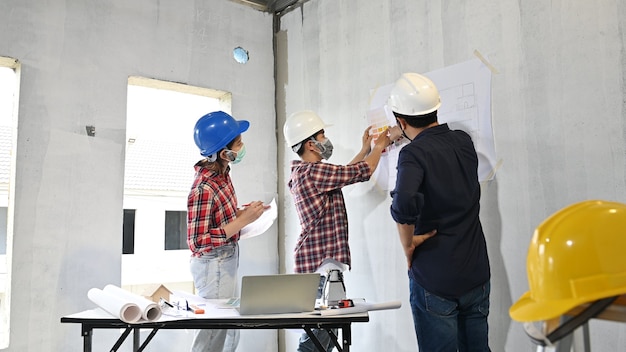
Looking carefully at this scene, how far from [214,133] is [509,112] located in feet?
5.02

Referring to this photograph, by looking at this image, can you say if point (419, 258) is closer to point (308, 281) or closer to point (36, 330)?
point (308, 281)

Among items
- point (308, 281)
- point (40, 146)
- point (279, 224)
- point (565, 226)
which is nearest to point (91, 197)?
point (40, 146)

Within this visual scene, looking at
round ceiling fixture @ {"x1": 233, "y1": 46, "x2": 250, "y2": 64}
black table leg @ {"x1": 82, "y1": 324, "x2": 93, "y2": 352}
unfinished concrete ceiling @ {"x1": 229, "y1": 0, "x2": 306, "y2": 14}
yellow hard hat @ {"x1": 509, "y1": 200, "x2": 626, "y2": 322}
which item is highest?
unfinished concrete ceiling @ {"x1": 229, "y1": 0, "x2": 306, "y2": 14}

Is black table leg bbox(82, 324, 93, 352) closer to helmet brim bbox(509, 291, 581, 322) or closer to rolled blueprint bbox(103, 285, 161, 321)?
rolled blueprint bbox(103, 285, 161, 321)

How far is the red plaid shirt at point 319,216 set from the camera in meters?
2.77

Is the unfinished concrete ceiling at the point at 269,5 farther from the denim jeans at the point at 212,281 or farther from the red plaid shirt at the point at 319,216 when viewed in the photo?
the denim jeans at the point at 212,281

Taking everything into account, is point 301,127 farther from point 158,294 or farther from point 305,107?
point 158,294

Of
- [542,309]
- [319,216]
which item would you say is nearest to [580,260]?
[542,309]

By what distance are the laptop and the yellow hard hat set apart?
1.23 m

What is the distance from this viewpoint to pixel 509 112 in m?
2.48

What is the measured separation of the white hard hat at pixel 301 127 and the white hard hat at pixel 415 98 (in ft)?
2.59

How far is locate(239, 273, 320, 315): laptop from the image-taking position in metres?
2.05

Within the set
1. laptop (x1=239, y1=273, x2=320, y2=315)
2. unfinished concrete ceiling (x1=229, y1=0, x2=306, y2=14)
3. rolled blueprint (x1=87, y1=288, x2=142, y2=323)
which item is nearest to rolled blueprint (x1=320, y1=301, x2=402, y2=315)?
laptop (x1=239, y1=273, x2=320, y2=315)

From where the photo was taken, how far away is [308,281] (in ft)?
6.79
